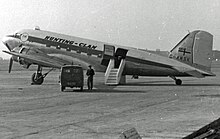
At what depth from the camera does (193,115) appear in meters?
12.1

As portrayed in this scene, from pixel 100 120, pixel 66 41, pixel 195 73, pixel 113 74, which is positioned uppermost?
pixel 66 41

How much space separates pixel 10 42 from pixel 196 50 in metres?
16.7

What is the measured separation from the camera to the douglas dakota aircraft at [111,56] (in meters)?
27.0

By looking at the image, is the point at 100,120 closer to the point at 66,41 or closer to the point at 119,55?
the point at 119,55

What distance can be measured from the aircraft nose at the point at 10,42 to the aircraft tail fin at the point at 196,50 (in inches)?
546

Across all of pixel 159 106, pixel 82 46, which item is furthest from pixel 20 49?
pixel 159 106

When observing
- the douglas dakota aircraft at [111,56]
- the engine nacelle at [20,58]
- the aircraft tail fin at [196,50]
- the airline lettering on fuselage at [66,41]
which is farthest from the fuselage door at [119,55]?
the engine nacelle at [20,58]

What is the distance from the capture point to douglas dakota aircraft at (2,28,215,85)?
27.0m

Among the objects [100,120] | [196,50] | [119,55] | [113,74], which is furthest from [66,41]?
[100,120]

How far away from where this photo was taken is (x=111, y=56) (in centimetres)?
2873

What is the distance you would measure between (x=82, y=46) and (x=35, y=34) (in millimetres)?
4614

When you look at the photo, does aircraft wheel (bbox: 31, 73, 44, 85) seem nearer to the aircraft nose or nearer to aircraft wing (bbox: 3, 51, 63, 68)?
aircraft wing (bbox: 3, 51, 63, 68)

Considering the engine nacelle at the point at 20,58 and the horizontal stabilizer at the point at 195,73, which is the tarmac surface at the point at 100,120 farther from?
the engine nacelle at the point at 20,58

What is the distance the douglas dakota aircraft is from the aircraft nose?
0.09 meters
